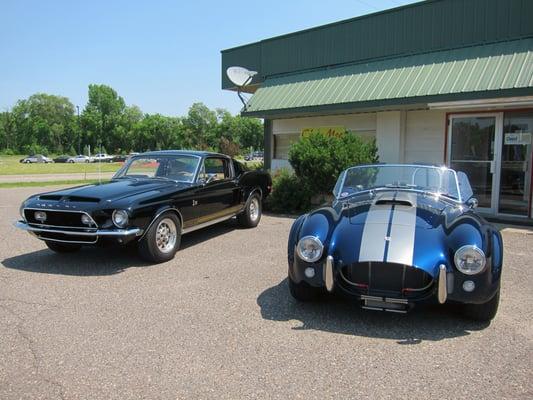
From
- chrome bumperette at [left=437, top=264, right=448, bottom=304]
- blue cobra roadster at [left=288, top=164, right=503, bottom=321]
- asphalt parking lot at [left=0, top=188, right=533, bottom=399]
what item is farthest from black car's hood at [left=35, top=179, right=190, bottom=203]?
chrome bumperette at [left=437, top=264, right=448, bottom=304]

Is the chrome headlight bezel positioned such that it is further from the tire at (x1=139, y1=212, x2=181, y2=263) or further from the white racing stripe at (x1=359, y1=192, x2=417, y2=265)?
the white racing stripe at (x1=359, y1=192, x2=417, y2=265)

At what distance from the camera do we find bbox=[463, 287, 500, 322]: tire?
157 inches

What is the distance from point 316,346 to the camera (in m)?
3.65

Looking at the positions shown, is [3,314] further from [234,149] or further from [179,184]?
[234,149]

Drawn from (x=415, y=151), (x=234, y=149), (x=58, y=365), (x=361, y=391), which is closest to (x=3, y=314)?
(x=58, y=365)

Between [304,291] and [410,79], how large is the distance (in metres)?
8.04

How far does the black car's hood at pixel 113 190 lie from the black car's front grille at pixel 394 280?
3.53 m

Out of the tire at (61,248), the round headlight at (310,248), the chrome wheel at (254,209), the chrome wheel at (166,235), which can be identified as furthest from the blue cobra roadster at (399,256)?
the chrome wheel at (254,209)

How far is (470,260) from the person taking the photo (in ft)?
12.6

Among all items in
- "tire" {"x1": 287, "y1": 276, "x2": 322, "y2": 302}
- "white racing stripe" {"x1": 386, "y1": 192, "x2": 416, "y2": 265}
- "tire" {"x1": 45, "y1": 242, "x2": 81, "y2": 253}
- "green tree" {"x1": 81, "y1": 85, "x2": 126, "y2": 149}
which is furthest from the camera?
"green tree" {"x1": 81, "y1": 85, "x2": 126, "y2": 149}

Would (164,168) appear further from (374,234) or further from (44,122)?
(44,122)

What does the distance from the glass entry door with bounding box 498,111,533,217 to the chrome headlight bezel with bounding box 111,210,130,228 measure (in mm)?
8260

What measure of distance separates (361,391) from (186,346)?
4.70 ft

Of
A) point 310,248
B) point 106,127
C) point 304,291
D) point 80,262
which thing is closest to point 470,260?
point 310,248
